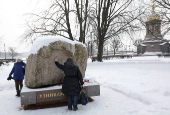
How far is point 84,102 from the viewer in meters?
4.12

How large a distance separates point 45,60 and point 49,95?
3.41 feet

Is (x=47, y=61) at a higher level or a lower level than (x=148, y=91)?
higher

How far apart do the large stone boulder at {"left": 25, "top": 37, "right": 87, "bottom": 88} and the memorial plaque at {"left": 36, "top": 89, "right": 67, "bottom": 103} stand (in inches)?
15.6

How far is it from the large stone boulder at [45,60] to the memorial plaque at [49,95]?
1.30 ft

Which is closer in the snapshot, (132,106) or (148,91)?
(132,106)

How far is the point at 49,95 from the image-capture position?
4.18 m

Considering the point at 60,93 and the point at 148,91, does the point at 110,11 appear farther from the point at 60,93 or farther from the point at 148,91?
the point at 60,93

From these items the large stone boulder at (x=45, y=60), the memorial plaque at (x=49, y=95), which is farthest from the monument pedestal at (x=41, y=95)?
the large stone boulder at (x=45, y=60)

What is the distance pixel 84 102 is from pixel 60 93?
76 cm

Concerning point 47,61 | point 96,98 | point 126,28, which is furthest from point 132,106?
point 126,28

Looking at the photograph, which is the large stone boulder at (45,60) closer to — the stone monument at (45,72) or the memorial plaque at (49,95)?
the stone monument at (45,72)

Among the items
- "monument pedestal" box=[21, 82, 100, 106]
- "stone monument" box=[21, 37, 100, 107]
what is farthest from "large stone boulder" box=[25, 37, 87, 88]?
"monument pedestal" box=[21, 82, 100, 106]

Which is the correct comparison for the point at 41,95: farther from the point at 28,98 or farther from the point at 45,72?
the point at 45,72

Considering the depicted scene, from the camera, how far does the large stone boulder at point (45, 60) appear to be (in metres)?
4.18
